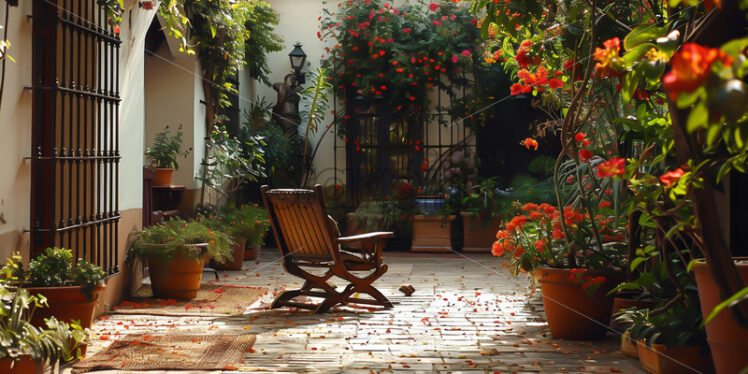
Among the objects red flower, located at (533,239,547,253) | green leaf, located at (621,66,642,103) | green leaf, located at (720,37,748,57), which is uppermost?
green leaf, located at (621,66,642,103)

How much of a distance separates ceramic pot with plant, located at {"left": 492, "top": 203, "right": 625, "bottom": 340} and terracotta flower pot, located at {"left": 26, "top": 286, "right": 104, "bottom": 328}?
2287mm

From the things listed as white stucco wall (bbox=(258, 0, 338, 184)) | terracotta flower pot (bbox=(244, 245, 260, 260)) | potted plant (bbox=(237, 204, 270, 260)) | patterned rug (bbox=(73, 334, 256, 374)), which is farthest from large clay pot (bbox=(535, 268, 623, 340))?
white stucco wall (bbox=(258, 0, 338, 184))

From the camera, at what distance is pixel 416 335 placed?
4.00 meters

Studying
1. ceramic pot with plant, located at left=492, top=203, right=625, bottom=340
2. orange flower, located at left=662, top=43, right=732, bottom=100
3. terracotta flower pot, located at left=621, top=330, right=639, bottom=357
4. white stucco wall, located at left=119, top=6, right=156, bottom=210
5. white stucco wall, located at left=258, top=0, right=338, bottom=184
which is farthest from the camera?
white stucco wall, located at left=258, top=0, right=338, bottom=184

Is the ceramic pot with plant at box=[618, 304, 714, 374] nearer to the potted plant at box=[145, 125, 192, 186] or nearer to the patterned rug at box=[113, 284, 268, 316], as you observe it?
the patterned rug at box=[113, 284, 268, 316]

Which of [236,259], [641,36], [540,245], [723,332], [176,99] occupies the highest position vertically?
[176,99]

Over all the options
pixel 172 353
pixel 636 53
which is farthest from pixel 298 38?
pixel 636 53

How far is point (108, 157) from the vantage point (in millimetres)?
4617

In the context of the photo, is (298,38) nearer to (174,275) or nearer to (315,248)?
(174,275)

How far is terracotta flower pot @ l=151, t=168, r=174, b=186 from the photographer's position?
21.2 feet

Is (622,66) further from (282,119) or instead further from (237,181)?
(282,119)

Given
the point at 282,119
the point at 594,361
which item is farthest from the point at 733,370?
the point at 282,119

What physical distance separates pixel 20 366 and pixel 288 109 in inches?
284

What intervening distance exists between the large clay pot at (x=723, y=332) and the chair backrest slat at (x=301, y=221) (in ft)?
8.56
